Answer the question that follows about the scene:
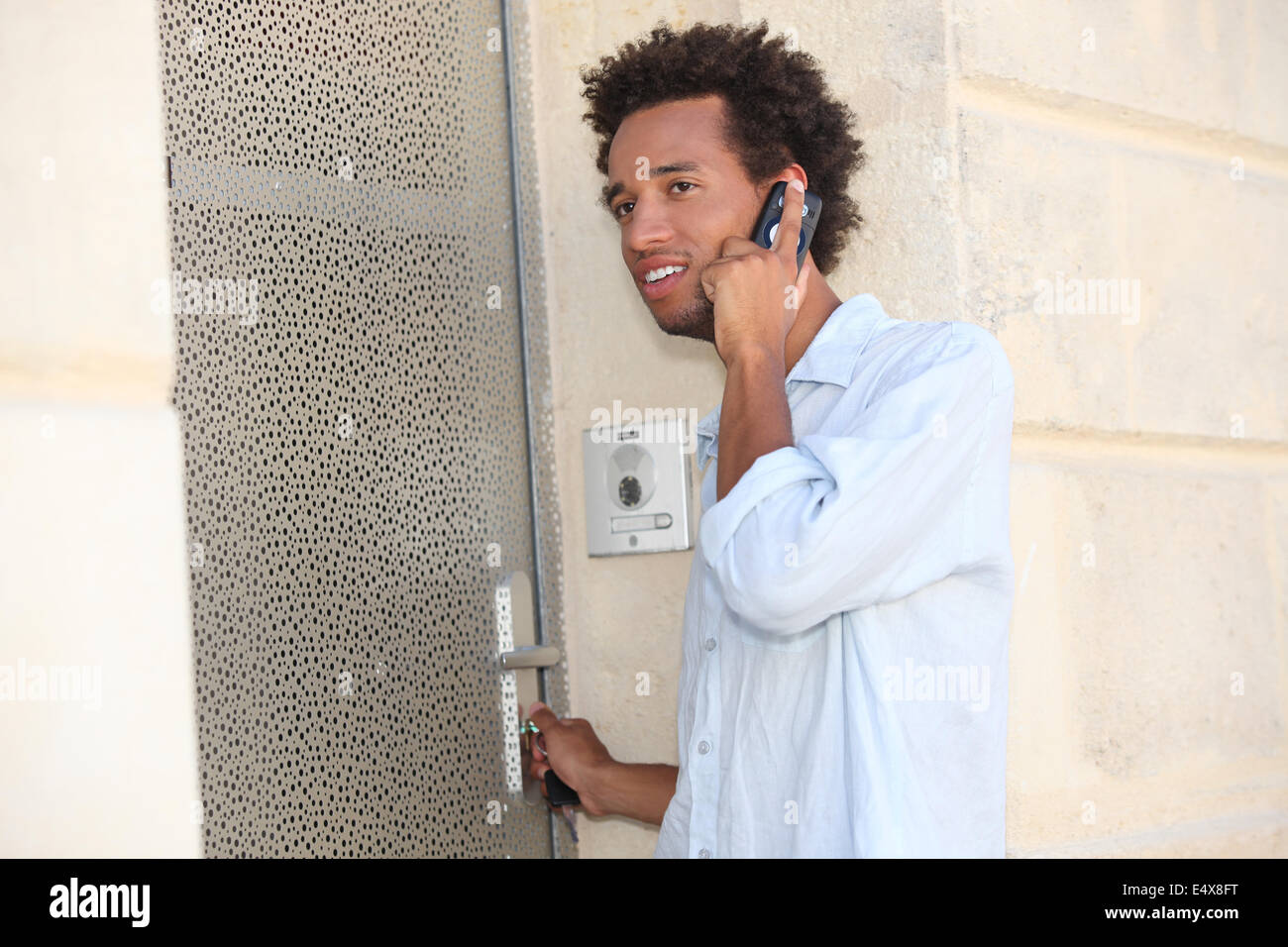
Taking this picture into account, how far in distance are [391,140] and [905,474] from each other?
3.92 ft

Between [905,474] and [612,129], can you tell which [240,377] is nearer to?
[612,129]

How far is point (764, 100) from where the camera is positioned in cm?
211

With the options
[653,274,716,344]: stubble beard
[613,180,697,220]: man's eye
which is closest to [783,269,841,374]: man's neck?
[653,274,716,344]: stubble beard

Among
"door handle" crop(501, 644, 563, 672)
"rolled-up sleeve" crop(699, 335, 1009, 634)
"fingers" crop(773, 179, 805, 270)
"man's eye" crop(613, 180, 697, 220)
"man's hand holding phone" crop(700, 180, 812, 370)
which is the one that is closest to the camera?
"rolled-up sleeve" crop(699, 335, 1009, 634)

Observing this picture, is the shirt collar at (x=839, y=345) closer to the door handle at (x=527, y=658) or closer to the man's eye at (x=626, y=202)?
the man's eye at (x=626, y=202)

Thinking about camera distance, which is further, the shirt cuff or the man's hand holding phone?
the man's hand holding phone

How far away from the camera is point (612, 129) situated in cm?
234

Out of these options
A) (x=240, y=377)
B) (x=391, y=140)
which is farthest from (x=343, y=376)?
(x=391, y=140)

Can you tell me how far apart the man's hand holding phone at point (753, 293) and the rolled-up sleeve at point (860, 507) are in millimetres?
191

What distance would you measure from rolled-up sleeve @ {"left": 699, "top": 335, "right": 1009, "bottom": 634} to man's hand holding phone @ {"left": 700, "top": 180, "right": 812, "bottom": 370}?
7.5 inches

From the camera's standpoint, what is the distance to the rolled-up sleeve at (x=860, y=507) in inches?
59.1

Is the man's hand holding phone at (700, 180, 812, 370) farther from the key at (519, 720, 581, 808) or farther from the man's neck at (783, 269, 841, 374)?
the key at (519, 720, 581, 808)

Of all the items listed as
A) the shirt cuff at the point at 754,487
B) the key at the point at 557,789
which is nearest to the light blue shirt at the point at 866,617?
the shirt cuff at the point at 754,487

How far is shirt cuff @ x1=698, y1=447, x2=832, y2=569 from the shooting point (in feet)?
5.06
